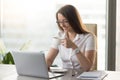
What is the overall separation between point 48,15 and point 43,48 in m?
0.50

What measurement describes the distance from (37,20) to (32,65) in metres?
2.08

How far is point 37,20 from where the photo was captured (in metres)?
3.69

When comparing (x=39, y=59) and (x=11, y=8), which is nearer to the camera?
(x=39, y=59)

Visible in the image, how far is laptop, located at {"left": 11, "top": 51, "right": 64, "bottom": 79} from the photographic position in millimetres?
1616

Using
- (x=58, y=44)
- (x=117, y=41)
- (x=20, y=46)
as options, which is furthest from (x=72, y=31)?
(x=20, y=46)

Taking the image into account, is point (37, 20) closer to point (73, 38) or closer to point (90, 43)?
point (73, 38)

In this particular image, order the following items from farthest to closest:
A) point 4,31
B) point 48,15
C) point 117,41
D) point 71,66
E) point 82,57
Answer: point 4,31, point 48,15, point 117,41, point 71,66, point 82,57

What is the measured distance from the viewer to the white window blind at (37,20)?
3.49 meters

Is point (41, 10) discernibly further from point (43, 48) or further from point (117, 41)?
point (117, 41)

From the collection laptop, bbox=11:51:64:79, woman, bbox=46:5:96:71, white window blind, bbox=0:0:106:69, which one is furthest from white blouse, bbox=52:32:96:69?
white window blind, bbox=0:0:106:69

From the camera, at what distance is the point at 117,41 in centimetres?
337

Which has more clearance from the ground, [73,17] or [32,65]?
[73,17]

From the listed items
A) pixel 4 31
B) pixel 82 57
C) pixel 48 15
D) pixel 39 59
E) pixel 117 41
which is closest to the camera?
pixel 39 59

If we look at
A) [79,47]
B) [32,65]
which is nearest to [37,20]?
[79,47]
